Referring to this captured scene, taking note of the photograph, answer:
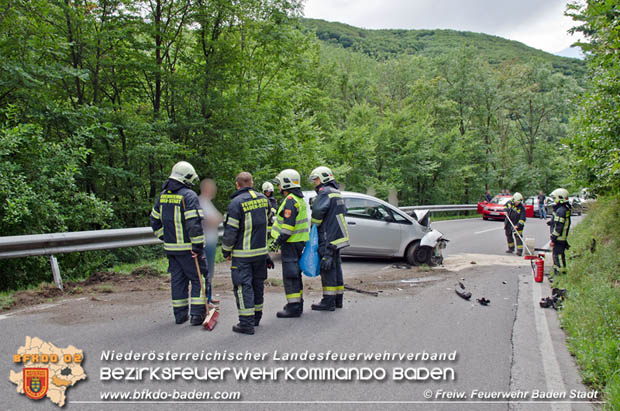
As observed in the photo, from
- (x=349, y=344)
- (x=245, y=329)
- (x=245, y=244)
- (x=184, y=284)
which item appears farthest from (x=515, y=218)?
(x=184, y=284)

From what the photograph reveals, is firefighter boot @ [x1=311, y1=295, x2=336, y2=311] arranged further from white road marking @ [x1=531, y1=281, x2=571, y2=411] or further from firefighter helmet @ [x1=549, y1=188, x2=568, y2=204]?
firefighter helmet @ [x1=549, y1=188, x2=568, y2=204]

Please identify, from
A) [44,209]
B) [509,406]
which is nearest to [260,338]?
[509,406]

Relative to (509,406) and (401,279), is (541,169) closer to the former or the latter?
(401,279)

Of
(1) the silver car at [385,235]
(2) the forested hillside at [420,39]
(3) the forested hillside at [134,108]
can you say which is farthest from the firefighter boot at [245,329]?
(2) the forested hillside at [420,39]

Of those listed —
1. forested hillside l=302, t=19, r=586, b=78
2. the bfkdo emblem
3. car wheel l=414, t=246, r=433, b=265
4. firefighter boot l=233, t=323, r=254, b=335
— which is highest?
forested hillside l=302, t=19, r=586, b=78

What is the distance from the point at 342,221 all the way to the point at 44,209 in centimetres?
572

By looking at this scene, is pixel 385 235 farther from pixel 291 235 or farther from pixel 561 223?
pixel 291 235

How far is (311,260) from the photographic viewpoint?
6066 mm

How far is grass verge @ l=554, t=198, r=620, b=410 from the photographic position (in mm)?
4133

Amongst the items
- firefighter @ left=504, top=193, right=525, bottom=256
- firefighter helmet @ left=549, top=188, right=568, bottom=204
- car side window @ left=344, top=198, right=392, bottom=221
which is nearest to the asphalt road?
firefighter helmet @ left=549, top=188, right=568, bottom=204

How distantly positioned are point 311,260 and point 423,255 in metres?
5.14

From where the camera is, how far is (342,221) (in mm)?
6250

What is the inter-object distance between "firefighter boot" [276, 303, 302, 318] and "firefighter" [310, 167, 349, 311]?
43 cm

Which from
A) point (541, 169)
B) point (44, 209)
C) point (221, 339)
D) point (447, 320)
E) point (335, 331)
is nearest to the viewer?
point (221, 339)
